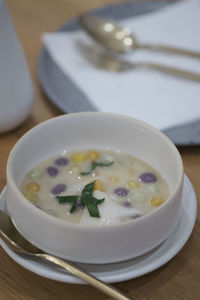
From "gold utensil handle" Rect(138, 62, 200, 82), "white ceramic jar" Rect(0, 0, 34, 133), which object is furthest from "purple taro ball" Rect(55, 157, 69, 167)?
"gold utensil handle" Rect(138, 62, 200, 82)

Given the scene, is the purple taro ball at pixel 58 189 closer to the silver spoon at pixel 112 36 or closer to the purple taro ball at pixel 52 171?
the purple taro ball at pixel 52 171

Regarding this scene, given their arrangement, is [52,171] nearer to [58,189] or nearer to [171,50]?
[58,189]

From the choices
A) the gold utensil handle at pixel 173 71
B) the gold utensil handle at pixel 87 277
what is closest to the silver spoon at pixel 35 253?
the gold utensil handle at pixel 87 277

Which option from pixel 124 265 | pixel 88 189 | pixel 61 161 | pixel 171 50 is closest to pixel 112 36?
pixel 171 50

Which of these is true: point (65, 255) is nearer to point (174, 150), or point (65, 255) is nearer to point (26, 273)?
point (26, 273)

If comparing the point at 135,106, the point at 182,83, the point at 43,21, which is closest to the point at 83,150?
the point at 135,106

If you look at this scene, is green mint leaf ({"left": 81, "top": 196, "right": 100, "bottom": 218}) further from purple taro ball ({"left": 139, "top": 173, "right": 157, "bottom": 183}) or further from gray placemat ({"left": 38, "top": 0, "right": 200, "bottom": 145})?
gray placemat ({"left": 38, "top": 0, "right": 200, "bottom": 145})
